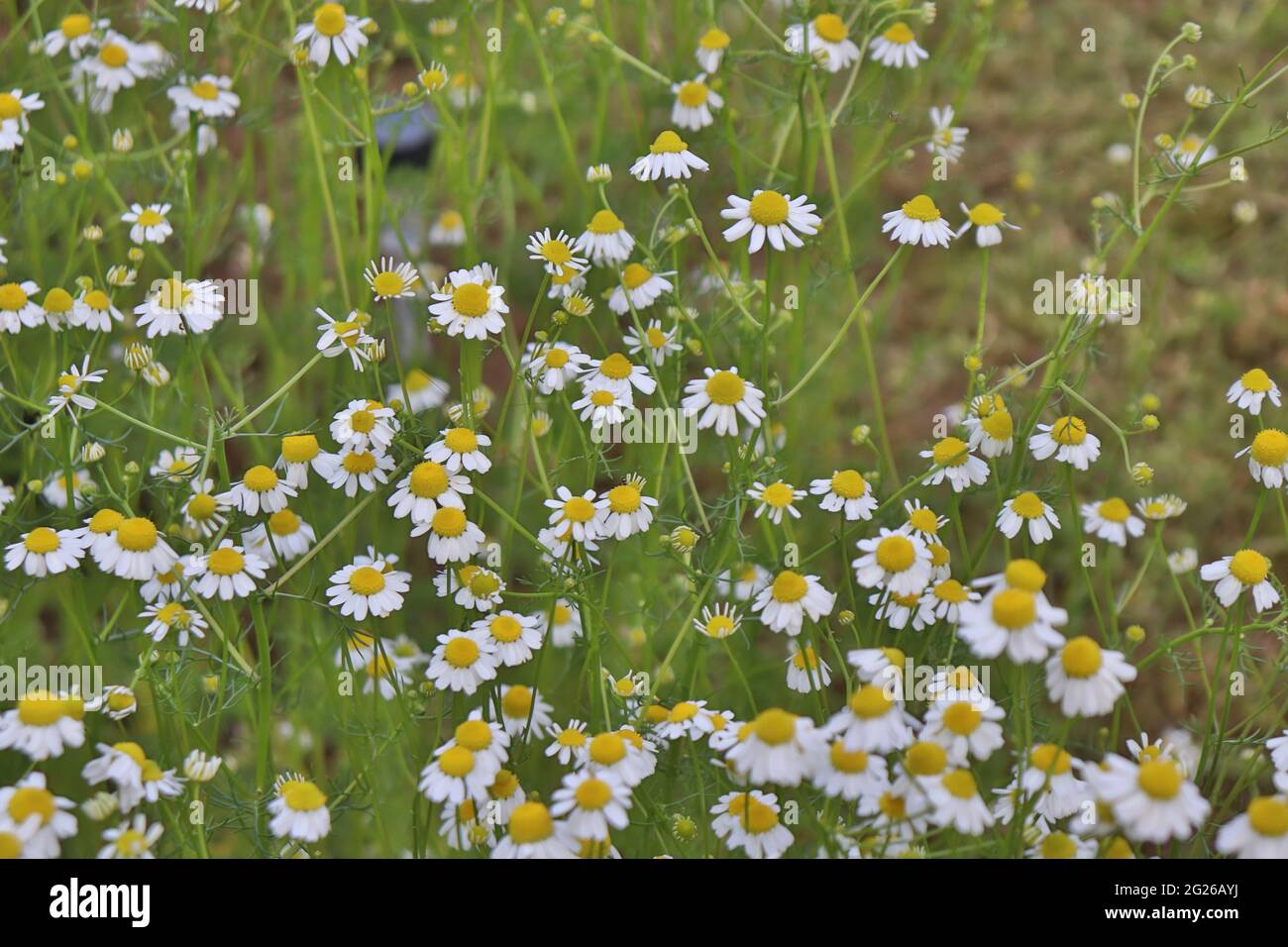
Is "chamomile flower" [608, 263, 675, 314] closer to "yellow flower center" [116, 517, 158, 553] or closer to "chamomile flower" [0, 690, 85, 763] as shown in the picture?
"yellow flower center" [116, 517, 158, 553]

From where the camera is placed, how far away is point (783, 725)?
1.18 meters

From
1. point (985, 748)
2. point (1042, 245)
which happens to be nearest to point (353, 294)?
point (985, 748)

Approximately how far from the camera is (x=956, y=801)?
3.92 ft

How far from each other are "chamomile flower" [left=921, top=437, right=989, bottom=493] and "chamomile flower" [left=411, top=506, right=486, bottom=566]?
567mm

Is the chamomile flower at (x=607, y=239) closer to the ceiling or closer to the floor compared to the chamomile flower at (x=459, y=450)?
closer to the ceiling

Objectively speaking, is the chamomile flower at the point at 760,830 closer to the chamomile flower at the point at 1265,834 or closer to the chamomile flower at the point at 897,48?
the chamomile flower at the point at 1265,834

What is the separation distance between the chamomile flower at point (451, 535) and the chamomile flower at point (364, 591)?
0.30 ft

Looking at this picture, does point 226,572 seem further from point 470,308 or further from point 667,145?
point 667,145

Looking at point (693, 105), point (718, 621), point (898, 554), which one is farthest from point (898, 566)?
point (693, 105)

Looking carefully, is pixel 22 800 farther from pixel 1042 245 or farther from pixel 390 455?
pixel 1042 245

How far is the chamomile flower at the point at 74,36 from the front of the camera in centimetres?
196

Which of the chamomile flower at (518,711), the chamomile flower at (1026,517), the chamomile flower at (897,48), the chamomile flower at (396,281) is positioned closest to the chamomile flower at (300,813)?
the chamomile flower at (518,711)

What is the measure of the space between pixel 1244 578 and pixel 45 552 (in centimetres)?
147
